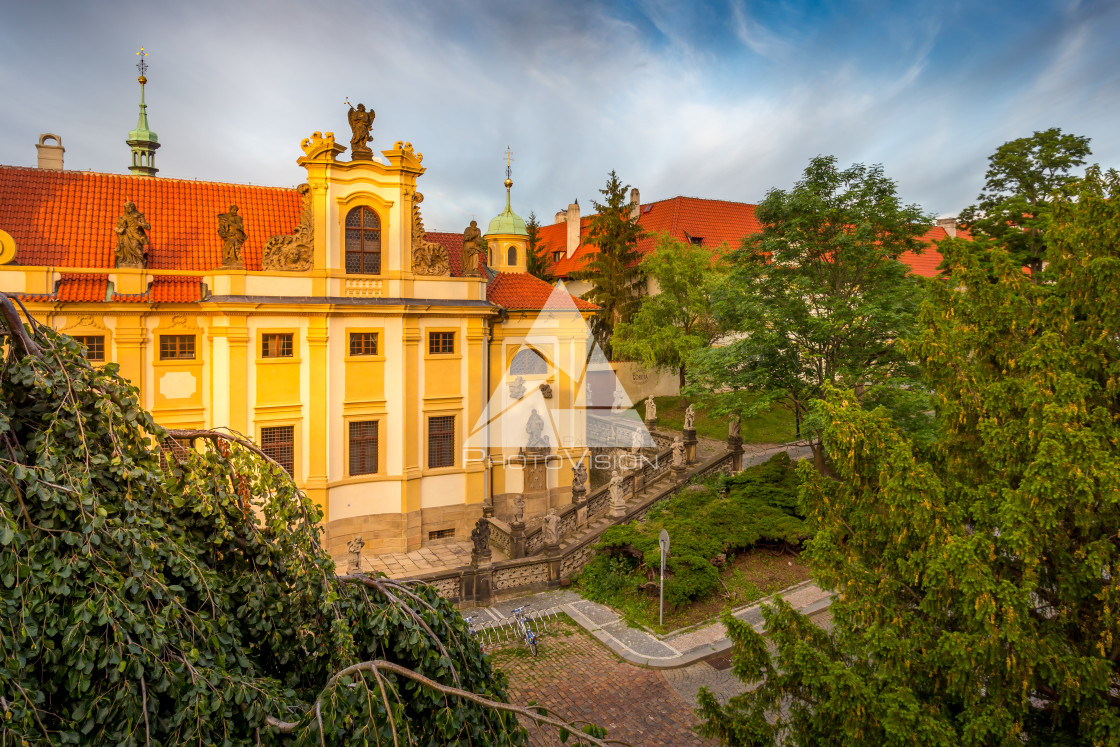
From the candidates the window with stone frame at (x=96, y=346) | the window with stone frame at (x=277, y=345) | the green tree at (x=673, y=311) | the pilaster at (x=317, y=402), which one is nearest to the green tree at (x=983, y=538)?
the pilaster at (x=317, y=402)

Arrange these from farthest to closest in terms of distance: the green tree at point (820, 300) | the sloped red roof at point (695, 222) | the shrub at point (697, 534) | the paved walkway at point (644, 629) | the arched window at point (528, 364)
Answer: the sloped red roof at point (695, 222)
the arched window at point (528, 364)
the green tree at point (820, 300)
the shrub at point (697, 534)
the paved walkway at point (644, 629)

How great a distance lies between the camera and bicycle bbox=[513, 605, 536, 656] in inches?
561

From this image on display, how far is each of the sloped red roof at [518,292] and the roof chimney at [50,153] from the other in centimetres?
1488

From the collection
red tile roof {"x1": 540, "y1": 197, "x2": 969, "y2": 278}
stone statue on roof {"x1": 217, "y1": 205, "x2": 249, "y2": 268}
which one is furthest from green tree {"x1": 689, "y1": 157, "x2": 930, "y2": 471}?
red tile roof {"x1": 540, "y1": 197, "x2": 969, "y2": 278}

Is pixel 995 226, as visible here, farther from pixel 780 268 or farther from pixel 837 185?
pixel 780 268

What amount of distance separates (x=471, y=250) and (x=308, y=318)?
222 inches

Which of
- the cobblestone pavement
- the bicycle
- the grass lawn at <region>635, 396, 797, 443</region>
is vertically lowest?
the cobblestone pavement

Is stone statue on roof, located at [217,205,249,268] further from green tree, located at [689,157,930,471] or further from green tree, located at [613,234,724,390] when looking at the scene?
green tree, located at [613,234,724,390]

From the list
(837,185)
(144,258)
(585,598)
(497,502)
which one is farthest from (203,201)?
(837,185)

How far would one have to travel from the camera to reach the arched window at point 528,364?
24.0 meters

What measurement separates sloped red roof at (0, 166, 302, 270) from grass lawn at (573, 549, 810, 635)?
15.2m

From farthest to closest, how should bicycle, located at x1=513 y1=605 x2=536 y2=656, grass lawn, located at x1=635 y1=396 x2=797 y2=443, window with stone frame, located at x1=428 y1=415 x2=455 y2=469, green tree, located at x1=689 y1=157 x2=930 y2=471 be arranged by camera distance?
grass lawn, located at x1=635 y1=396 x2=797 y2=443 < window with stone frame, located at x1=428 y1=415 x2=455 y2=469 < green tree, located at x1=689 y1=157 x2=930 y2=471 < bicycle, located at x1=513 y1=605 x2=536 y2=656

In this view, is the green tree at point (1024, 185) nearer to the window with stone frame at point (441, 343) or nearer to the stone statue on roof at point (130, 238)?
the window with stone frame at point (441, 343)

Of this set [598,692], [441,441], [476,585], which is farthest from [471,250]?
[598,692]
